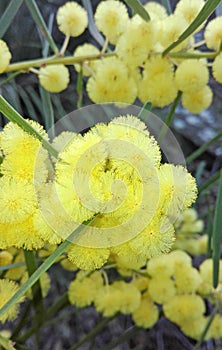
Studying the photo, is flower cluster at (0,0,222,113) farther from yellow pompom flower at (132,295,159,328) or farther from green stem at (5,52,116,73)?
yellow pompom flower at (132,295,159,328)

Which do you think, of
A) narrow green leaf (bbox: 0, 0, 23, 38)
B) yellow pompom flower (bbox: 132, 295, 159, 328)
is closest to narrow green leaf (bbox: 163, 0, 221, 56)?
narrow green leaf (bbox: 0, 0, 23, 38)

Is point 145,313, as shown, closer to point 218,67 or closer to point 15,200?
point 218,67

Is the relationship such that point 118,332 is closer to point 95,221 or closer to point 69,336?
point 69,336

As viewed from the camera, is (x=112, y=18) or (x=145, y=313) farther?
(x=145, y=313)

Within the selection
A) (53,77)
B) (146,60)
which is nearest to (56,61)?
(53,77)

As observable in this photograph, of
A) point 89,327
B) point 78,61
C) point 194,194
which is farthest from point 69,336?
point 194,194
